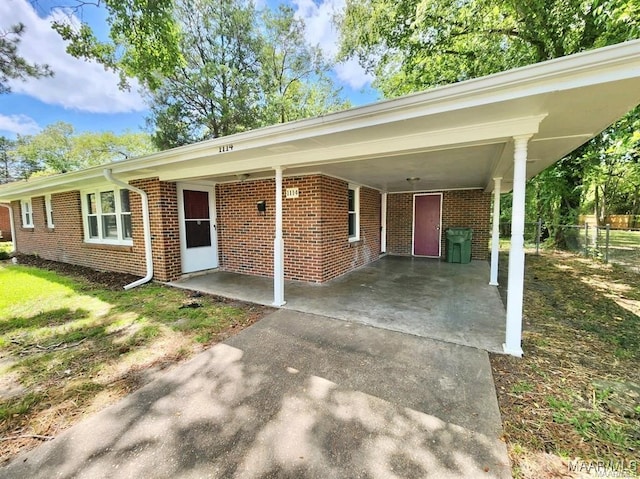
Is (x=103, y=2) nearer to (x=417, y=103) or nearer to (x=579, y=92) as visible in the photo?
(x=417, y=103)

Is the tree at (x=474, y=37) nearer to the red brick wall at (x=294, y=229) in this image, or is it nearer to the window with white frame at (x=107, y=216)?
the red brick wall at (x=294, y=229)

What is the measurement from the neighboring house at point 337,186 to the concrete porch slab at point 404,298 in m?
0.40

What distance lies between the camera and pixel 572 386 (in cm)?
227

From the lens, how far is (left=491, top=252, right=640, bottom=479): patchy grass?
5.35ft

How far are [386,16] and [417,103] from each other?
793 cm

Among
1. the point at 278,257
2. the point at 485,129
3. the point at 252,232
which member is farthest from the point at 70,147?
the point at 485,129

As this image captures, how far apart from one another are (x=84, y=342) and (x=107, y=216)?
185 inches

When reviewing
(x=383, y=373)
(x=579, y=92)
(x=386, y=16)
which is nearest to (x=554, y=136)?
(x=579, y=92)

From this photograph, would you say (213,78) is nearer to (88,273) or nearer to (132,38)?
(132,38)

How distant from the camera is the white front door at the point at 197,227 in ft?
19.5

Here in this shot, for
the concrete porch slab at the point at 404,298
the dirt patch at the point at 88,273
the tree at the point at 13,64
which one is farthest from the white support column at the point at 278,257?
the tree at the point at 13,64

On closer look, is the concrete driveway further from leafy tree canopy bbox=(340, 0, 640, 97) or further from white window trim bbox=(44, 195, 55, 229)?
white window trim bbox=(44, 195, 55, 229)

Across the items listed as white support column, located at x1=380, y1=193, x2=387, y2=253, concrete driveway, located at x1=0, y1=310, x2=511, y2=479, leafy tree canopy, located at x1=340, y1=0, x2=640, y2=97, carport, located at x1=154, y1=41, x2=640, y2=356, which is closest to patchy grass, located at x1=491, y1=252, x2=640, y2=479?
concrete driveway, located at x1=0, y1=310, x2=511, y2=479

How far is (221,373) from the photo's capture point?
2484mm
